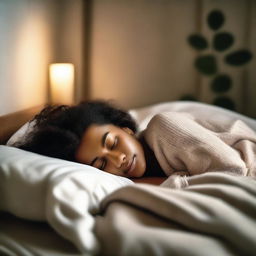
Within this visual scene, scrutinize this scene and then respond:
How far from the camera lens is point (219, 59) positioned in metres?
2.15

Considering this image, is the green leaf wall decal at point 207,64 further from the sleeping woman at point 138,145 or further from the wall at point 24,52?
the sleeping woman at point 138,145

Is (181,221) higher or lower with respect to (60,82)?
lower

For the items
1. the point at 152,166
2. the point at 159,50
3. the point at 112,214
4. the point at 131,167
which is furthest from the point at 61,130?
the point at 159,50

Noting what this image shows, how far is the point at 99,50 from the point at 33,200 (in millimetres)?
1669

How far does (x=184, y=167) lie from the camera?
1085 millimetres

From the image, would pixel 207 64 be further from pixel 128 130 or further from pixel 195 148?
pixel 195 148

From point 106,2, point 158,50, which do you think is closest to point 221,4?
point 158,50

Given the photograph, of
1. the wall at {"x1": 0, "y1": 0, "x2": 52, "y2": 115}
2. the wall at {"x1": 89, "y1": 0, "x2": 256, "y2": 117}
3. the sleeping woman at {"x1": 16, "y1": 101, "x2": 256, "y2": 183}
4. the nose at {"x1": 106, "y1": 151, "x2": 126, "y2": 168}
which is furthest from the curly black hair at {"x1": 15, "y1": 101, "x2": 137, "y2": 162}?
the wall at {"x1": 89, "y1": 0, "x2": 256, "y2": 117}

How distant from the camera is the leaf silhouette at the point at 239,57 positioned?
6.86 feet

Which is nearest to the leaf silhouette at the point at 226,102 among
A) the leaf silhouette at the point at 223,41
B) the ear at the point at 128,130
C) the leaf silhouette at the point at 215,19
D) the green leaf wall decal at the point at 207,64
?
the green leaf wall decal at the point at 207,64

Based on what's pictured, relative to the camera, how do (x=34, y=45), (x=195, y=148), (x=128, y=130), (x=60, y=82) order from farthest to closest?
(x=60, y=82), (x=34, y=45), (x=128, y=130), (x=195, y=148)

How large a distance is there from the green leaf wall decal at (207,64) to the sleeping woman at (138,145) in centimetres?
104

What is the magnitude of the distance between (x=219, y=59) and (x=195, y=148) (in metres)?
1.28

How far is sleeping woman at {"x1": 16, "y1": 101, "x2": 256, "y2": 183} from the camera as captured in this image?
3.33ft
